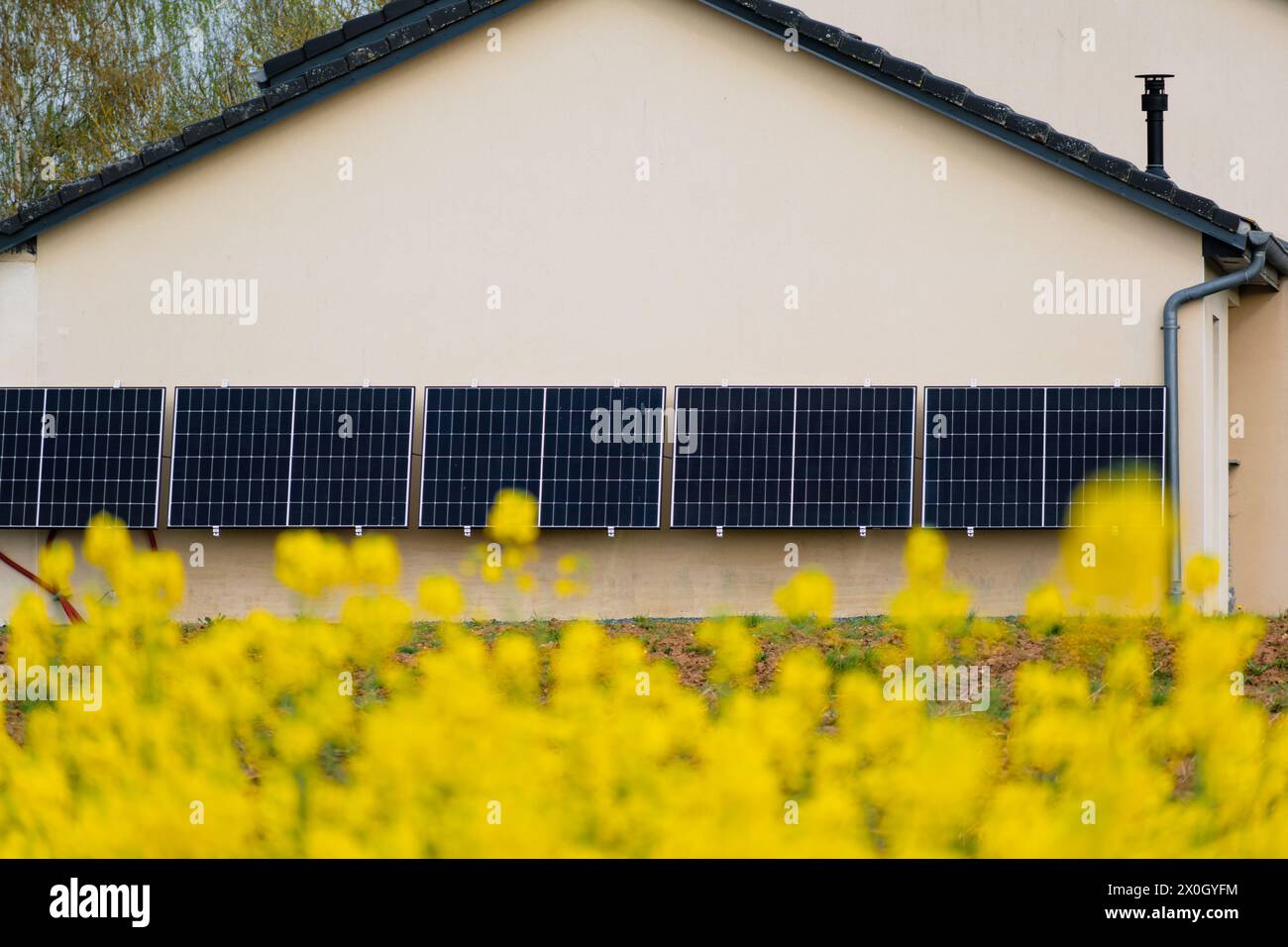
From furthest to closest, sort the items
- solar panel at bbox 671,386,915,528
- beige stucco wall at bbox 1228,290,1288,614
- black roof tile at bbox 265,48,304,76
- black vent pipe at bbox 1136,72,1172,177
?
1. black roof tile at bbox 265,48,304,76
2. beige stucco wall at bbox 1228,290,1288,614
3. black vent pipe at bbox 1136,72,1172,177
4. solar panel at bbox 671,386,915,528

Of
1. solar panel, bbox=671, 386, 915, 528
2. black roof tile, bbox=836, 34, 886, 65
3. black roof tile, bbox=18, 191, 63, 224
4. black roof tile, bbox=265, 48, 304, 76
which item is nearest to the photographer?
solar panel, bbox=671, 386, 915, 528

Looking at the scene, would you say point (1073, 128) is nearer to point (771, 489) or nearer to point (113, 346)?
point (771, 489)

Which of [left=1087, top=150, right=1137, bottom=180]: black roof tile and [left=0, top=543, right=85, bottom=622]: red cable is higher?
[left=1087, top=150, right=1137, bottom=180]: black roof tile

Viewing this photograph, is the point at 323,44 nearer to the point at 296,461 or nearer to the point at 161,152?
the point at 161,152

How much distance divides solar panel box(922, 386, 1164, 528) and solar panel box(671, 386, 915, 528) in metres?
0.33

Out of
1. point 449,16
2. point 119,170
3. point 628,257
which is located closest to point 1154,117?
point 628,257

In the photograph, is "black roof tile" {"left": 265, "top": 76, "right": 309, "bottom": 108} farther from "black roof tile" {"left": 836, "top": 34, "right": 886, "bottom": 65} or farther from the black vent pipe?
the black vent pipe

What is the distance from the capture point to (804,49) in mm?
14141

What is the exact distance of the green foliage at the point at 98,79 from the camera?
27719 mm

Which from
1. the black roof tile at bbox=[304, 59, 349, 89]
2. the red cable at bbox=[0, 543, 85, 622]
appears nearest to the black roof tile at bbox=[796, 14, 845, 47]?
the black roof tile at bbox=[304, 59, 349, 89]

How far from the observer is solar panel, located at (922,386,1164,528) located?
13.5 m

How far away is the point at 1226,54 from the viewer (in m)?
17.1

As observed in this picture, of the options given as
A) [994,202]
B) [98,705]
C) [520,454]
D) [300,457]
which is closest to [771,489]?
[520,454]

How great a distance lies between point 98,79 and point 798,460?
18756 millimetres
